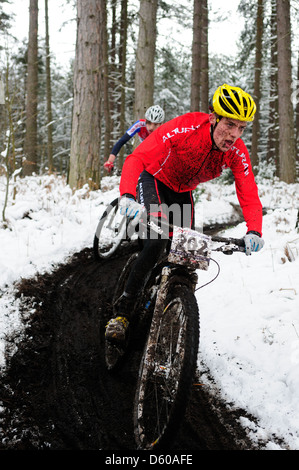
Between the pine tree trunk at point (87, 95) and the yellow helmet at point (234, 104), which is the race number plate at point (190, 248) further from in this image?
the pine tree trunk at point (87, 95)

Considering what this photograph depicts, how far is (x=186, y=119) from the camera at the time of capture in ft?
10.3

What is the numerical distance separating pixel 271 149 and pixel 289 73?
9066mm

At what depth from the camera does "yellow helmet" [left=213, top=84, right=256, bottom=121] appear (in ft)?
8.95

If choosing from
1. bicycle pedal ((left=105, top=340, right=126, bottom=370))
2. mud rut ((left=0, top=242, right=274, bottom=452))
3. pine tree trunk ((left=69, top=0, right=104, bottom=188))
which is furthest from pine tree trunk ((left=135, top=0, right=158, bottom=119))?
bicycle pedal ((left=105, top=340, right=126, bottom=370))

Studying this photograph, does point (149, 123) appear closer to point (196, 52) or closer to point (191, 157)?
point (191, 157)

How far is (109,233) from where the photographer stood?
21.3 ft

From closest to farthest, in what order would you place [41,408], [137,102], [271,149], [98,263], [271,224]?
[41,408] → [98,263] → [271,224] → [137,102] → [271,149]

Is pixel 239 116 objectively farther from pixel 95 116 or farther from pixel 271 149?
pixel 271 149

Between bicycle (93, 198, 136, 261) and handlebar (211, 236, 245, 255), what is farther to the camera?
bicycle (93, 198, 136, 261)

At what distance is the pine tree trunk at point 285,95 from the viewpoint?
13.3 m

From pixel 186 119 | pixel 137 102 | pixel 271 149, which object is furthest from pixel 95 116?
pixel 271 149

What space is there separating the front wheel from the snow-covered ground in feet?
2.28
